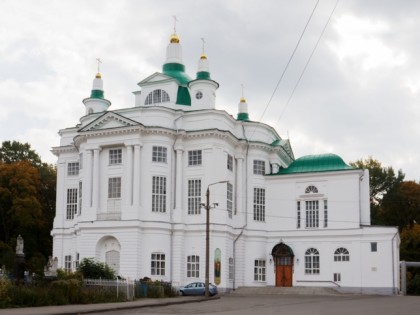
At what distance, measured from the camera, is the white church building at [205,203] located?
4688 centimetres

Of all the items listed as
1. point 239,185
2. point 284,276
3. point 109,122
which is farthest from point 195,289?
point 109,122

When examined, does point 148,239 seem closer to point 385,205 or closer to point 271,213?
point 271,213

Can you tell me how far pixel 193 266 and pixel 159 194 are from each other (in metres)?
5.71

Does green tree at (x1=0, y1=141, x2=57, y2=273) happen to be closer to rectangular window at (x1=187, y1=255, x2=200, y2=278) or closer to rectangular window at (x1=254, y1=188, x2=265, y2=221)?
rectangular window at (x1=187, y1=255, x2=200, y2=278)

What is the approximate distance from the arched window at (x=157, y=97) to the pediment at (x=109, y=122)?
5261 millimetres

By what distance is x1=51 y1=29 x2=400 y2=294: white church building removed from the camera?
154ft

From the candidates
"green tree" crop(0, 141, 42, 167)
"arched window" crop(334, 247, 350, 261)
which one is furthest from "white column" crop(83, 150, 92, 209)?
"green tree" crop(0, 141, 42, 167)

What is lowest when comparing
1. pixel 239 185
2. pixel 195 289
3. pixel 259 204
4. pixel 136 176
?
pixel 195 289

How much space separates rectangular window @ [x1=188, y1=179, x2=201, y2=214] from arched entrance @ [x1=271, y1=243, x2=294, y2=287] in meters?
7.52

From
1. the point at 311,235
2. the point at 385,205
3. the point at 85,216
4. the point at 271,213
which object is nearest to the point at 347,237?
the point at 311,235

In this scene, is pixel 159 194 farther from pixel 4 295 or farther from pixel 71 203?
pixel 4 295

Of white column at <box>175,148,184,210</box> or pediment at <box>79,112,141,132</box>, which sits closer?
pediment at <box>79,112,141,132</box>

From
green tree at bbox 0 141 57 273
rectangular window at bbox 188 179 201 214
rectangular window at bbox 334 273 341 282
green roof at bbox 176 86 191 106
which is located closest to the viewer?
rectangular window at bbox 188 179 201 214

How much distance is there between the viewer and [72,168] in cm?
5450
